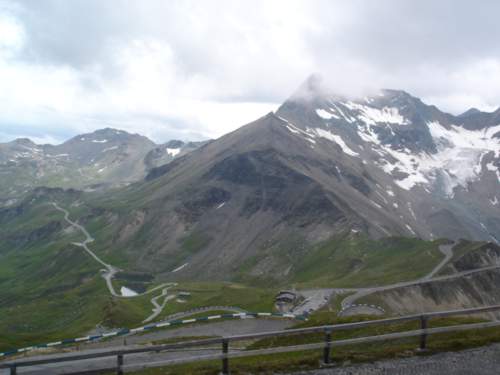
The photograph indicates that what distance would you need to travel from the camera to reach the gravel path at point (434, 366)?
23.0m

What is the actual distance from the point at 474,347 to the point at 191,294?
147 metres

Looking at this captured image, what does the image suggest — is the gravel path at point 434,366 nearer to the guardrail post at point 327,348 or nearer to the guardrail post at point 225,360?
the guardrail post at point 327,348

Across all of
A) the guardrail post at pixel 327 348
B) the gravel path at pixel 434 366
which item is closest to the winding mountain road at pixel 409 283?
the gravel path at pixel 434 366

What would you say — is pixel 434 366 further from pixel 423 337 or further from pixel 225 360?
pixel 225 360

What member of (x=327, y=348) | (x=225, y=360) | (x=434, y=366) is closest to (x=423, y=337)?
(x=434, y=366)

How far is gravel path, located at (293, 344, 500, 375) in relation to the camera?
23.0 meters

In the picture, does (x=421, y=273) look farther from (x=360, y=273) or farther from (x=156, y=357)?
(x=156, y=357)

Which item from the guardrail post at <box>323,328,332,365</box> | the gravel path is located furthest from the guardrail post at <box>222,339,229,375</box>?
the guardrail post at <box>323,328,332,365</box>

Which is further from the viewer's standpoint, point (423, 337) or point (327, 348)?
point (423, 337)

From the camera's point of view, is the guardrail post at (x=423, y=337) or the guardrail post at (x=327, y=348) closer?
the guardrail post at (x=327, y=348)

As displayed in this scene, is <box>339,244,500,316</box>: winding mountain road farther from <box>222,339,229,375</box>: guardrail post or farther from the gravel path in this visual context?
<box>222,339,229,375</box>: guardrail post

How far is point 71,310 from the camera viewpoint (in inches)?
7288

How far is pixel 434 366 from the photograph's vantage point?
23609 millimetres

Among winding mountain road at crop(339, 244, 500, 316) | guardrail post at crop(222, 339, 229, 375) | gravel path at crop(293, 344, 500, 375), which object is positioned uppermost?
guardrail post at crop(222, 339, 229, 375)
